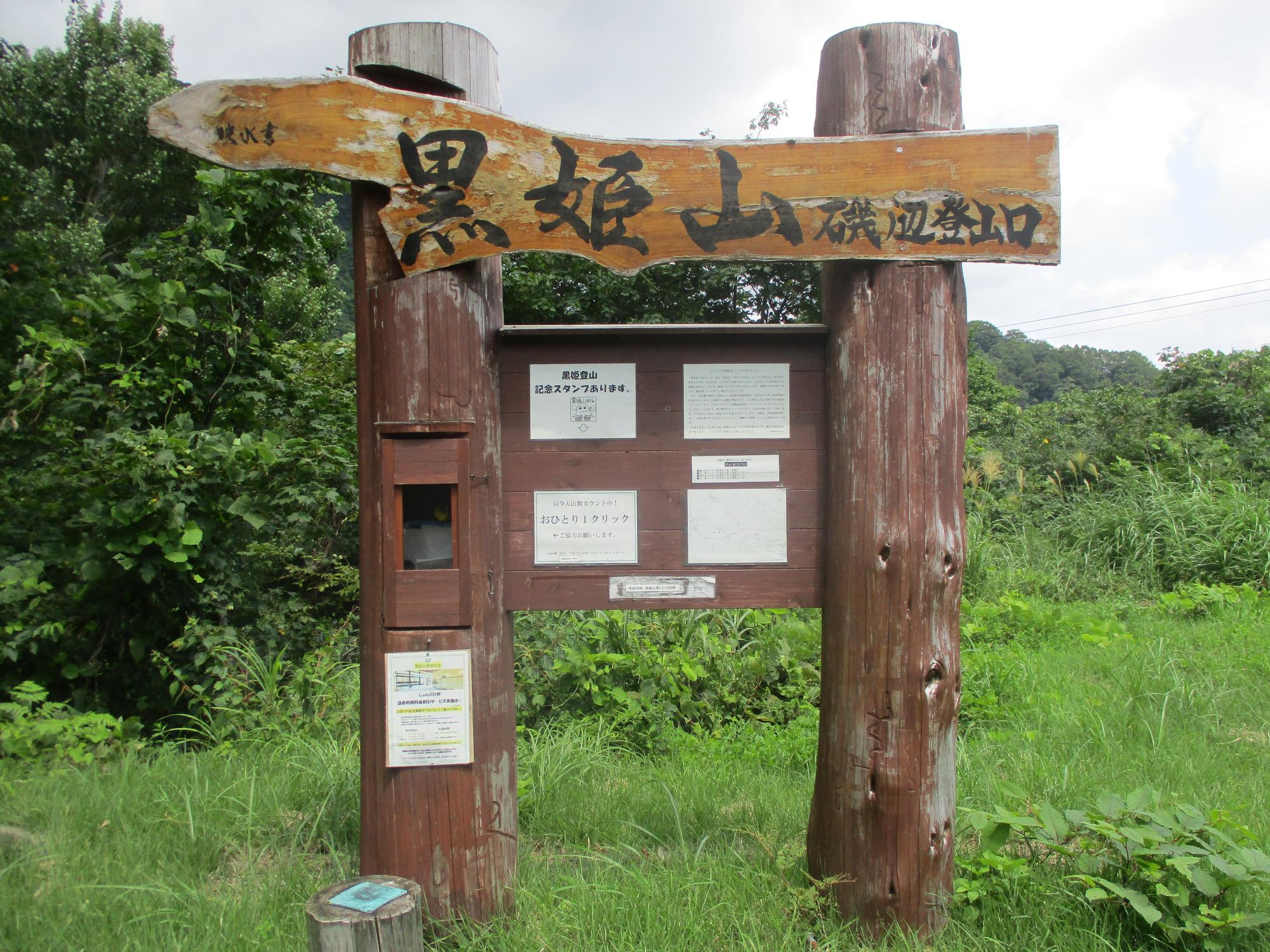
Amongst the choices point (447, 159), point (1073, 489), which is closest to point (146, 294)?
point (447, 159)

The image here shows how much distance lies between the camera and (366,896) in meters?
1.79

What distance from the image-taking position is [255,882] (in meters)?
2.55

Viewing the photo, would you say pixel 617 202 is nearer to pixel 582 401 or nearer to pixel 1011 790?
pixel 582 401

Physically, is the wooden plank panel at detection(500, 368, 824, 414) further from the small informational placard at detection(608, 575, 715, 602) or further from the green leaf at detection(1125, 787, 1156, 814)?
the green leaf at detection(1125, 787, 1156, 814)

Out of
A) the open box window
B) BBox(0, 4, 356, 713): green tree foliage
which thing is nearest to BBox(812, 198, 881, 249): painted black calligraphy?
the open box window

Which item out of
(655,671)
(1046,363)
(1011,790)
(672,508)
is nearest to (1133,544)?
(655,671)

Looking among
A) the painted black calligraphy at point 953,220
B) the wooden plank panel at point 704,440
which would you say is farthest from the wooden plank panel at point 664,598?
the painted black calligraphy at point 953,220

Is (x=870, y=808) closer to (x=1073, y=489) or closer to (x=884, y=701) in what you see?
(x=884, y=701)

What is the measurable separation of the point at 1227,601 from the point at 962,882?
5.26 m

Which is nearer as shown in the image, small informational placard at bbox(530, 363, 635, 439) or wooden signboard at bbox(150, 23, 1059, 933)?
wooden signboard at bbox(150, 23, 1059, 933)

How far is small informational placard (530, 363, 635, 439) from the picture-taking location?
2541 mm

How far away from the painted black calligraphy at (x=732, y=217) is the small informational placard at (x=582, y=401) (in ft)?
1.46

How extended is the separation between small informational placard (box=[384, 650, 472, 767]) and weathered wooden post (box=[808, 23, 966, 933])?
108 cm

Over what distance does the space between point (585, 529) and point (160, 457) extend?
2.53 m
